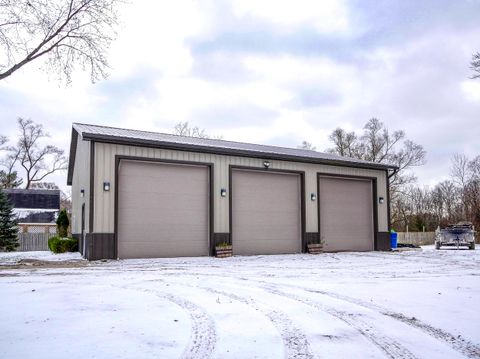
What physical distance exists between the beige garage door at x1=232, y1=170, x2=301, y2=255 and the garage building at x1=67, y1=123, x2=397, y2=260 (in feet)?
0.11

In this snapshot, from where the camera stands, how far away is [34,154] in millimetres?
37062

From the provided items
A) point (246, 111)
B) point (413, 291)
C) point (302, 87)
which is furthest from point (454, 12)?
point (246, 111)

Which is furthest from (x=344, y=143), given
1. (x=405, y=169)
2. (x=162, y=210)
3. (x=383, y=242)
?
(x=162, y=210)

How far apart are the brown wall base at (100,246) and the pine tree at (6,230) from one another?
41.9 ft

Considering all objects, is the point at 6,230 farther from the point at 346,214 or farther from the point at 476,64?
the point at 476,64

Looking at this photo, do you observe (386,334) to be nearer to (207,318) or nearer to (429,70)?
(207,318)

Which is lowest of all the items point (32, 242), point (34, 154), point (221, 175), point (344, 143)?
point (32, 242)

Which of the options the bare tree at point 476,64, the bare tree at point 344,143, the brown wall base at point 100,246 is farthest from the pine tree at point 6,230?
the bare tree at point 344,143

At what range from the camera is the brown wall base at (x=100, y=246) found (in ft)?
38.4

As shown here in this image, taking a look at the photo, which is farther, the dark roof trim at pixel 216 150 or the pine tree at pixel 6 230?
the pine tree at pixel 6 230

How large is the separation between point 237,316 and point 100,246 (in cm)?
792

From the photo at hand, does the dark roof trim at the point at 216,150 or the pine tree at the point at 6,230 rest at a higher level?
the dark roof trim at the point at 216,150

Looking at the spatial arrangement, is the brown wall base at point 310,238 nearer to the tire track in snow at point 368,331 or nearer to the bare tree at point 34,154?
the tire track in snow at point 368,331

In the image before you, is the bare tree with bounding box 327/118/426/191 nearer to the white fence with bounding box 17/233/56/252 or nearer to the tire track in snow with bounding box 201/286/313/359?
the white fence with bounding box 17/233/56/252
